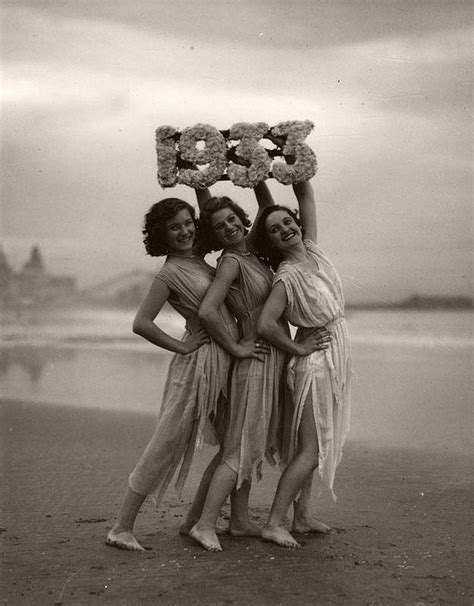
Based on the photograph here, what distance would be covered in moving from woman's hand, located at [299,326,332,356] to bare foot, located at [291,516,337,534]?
1.02 meters

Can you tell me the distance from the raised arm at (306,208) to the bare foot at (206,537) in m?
1.76

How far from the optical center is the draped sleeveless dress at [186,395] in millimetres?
5809

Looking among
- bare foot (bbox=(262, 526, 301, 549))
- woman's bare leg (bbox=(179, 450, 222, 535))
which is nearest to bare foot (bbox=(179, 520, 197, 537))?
woman's bare leg (bbox=(179, 450, 222, 535))

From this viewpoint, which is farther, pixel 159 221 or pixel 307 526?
pixel 307 526

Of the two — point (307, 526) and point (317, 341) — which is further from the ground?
point (317, 341)

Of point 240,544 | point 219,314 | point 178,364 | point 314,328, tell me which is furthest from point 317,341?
point 240,544

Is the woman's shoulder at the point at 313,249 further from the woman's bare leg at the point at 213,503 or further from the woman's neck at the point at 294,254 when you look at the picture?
the woman's bare leg at the point at 213,503

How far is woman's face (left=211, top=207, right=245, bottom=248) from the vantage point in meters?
5.85

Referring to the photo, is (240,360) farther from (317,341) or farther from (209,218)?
(209,218)

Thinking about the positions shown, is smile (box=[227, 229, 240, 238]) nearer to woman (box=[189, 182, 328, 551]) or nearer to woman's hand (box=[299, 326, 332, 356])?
woman (box=[189, 182, 328, 551])


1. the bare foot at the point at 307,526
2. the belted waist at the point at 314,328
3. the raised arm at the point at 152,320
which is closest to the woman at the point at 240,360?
the belted waist at the point at 314,328

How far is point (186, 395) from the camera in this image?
586 cm

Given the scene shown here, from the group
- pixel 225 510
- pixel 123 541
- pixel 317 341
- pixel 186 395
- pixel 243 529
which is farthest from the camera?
pixel 225 510

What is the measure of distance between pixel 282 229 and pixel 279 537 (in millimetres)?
1712
